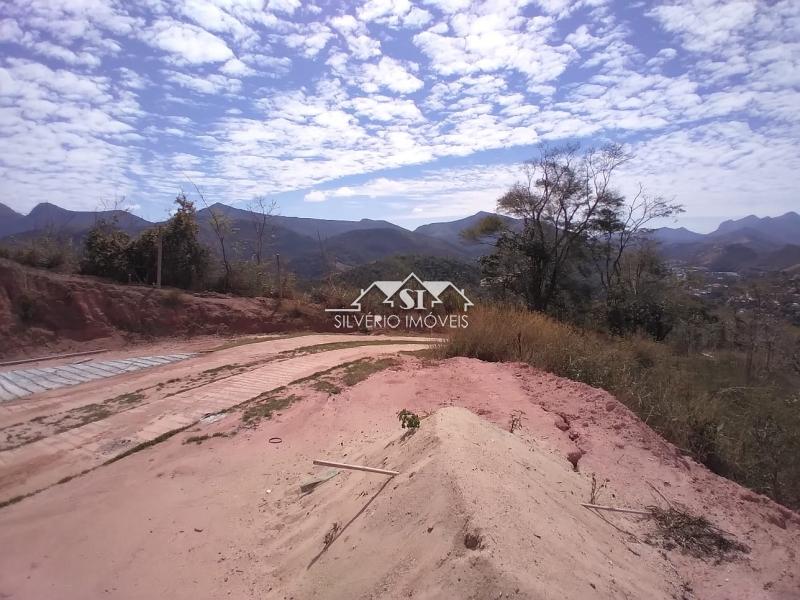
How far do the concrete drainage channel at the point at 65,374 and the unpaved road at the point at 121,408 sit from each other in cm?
38

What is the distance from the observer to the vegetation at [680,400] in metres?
5.08

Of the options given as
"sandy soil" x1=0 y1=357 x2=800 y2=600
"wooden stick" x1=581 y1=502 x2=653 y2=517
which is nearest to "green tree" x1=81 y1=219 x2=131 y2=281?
"sandy soil" x1=0 y1=357 x2=800 y2=600

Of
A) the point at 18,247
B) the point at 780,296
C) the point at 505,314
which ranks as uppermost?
the point at 18,247

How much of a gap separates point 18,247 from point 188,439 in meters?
11.8

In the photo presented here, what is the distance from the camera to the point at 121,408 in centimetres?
650

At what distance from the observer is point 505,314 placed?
30.5 feet

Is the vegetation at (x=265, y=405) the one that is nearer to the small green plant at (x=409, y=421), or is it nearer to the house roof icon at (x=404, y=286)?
the small green plant at (x=409, y=421)

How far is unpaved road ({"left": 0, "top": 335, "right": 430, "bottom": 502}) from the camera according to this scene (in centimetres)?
511

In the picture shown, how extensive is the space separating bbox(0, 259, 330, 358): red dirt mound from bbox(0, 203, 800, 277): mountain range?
11.3 ft

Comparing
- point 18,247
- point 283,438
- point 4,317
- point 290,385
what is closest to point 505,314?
point 290,385

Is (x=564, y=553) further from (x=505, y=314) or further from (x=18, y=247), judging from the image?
(x=18, y=247)

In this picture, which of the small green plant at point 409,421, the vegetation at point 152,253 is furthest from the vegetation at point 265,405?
the vegetation at point 152,253

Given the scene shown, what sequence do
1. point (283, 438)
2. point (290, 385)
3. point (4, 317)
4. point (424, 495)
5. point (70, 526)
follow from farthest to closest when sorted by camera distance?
point (4, 317)
point (290, 385)
point (283, 438)
point (70, 526)
point (424, 495)

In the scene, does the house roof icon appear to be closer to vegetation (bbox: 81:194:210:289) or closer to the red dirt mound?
the red dirt mound
